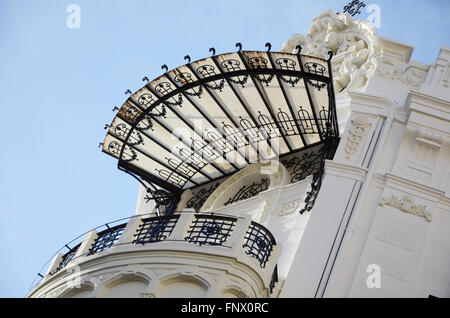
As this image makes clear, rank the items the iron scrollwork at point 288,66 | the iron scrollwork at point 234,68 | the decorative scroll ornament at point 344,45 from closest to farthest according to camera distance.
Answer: the iron scrollwork at point 288,66 → the iron scrollwork at point 234,68 → the decorative scroll ornament at point 344,45

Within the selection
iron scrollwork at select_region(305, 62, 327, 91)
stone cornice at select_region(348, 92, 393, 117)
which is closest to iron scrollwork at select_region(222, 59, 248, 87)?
iron scrollwork at select_region(305, 62, 327, 91)

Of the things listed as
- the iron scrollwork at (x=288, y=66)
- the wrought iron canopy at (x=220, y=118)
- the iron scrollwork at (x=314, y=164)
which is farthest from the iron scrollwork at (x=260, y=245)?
the iron scrollwork at (x=288, y=66)

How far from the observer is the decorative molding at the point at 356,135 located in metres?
12.0

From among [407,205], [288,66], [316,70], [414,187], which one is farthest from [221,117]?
[407,205]

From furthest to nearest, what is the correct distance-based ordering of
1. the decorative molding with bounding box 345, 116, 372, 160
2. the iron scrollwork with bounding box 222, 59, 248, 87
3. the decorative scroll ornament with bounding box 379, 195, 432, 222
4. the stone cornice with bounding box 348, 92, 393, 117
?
the iron scrollwork with bounding box 222, 59, 248, 87 < the stone cornice with bounding box 348, 92, 393, 117 < the decorative molding with bounding box 345, 116, 372, 160 < the decorative scroll ornament with bounding box 379, 195, 432, 222

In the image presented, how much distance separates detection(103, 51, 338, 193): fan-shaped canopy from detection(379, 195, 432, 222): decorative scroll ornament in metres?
1.95

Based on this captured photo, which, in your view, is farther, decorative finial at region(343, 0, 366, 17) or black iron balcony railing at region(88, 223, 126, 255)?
decorative finial at region(343, 0, 366, 17)

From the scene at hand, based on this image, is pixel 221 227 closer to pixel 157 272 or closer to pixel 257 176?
pixel 157 272

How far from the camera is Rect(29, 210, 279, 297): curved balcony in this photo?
33.7ft

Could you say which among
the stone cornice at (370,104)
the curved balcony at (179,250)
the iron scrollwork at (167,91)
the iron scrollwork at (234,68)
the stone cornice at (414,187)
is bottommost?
the curved balcony at (179,250)

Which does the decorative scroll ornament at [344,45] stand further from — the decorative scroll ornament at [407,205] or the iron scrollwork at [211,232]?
the iron scrollwork at [211,232]

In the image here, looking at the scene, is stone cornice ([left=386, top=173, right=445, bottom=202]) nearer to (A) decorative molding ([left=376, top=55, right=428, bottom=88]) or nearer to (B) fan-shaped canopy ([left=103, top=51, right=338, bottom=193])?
(B) fan-shaped canopy ([left=103, top=51, right=338, bottom=193])

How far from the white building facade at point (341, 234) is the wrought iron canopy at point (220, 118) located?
2.86ft

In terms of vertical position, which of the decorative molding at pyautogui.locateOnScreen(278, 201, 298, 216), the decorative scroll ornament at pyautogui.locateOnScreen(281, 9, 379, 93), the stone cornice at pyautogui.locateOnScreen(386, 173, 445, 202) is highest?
the decorative scroll ornament at pyautogui.locateOnScreen(281, 9, 379, 93)
